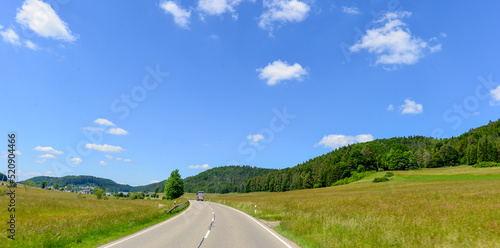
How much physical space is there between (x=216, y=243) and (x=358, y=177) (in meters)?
102

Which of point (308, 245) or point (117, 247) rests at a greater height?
point (117, 247)

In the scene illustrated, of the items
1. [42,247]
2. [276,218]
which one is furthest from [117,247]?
[276,218]

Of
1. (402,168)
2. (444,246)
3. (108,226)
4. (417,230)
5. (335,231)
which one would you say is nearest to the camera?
(444,246)

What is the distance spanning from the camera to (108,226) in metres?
14.8

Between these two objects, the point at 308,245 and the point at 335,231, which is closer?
the point at 308,245

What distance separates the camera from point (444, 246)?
7750mm

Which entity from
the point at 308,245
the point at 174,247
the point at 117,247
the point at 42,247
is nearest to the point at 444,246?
the point at 308,245

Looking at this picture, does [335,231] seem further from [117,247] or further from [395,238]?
[117,247]

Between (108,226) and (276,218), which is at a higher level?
(108,226)

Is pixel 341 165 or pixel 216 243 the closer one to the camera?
pixel 216 243

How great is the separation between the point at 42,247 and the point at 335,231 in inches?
447

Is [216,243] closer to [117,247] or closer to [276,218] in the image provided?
[117,247]

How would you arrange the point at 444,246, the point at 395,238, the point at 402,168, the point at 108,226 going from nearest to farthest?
1. the point at 444,246
2. the point at 395,238
3. the point at 108,226
4. the point at 402,168

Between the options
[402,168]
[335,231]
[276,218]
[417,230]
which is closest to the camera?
[417,230]
